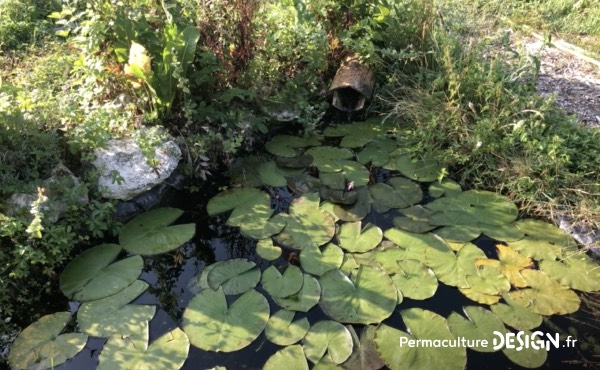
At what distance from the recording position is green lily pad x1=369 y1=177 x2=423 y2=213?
353cm

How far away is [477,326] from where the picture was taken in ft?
8.72

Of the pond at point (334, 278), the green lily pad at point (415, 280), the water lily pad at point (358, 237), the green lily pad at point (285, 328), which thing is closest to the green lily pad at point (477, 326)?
the pond at point (334, 278)

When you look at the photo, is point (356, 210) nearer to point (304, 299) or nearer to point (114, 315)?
point (304, 299)

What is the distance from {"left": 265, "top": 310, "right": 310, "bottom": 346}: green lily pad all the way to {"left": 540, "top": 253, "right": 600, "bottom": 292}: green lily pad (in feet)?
5.43

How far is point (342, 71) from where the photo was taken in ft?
14.5

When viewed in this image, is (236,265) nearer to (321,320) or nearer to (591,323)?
(321,320)

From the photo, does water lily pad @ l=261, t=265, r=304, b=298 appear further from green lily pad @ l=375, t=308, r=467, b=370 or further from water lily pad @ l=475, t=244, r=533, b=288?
water lily pad @ l=475, t=244, r=533, b=288

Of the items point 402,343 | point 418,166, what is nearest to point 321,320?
point 402,343

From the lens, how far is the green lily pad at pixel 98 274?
284 centimetres

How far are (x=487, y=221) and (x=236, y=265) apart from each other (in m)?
1.85

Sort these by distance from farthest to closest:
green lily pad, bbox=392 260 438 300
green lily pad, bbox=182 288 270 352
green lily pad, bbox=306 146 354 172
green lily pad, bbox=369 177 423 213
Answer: green lily pad, bbox=306 146 354 172, green lily pad, bbox=369 177 423 213, green lily pad, bbox=392 260 438 300, green lily pad, bbox=182 288 270 352

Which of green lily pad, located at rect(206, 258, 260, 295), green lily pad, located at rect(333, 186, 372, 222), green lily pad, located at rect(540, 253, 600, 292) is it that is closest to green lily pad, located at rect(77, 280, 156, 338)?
green lily pad, located at rect(206, 258, 260, 295)

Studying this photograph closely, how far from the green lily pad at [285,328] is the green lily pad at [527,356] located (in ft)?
3.71

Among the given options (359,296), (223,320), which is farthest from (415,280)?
(223,320)
